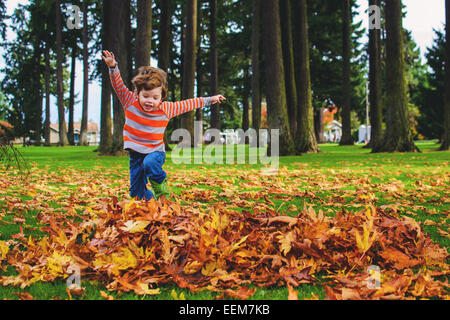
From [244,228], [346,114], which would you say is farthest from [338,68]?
[244,228]

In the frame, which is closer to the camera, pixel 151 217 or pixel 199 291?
pixel 199 291

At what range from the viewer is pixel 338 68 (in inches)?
1357

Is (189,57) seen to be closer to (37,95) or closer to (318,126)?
(318,126)

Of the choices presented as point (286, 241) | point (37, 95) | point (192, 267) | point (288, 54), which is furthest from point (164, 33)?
point (37, 95)

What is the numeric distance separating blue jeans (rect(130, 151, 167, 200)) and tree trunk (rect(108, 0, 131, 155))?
39.0ft

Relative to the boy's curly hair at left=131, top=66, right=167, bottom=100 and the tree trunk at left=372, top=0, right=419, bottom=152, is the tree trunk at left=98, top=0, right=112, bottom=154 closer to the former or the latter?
the tree trunk at left=372, top=0, right=419, bottom=152

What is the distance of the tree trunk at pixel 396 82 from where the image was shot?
642 inches

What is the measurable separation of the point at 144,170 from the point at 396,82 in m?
14.9

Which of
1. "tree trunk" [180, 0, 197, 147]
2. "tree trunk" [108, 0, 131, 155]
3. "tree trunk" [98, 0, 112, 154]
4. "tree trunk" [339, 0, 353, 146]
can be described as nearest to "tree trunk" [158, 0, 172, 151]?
"tree trunk" [180, 0, 197, 147]

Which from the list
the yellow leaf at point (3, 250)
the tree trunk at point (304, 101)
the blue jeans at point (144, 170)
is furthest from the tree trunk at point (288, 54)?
the yellow leaf at point (3, 250)

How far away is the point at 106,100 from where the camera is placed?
66.9ft
